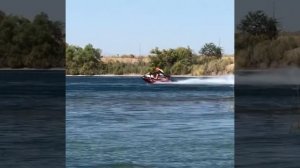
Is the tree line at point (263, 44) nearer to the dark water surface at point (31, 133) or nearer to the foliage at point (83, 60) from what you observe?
the dark water surface at point (31, 133)

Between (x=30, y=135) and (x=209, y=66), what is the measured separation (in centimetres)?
2966

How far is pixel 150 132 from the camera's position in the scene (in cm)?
1758

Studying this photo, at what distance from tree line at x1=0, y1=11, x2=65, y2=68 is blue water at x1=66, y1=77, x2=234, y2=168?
8.63ft

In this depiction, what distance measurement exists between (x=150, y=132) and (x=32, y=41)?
21960 mm

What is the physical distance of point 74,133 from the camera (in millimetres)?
15648

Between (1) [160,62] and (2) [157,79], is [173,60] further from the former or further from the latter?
(2) [157,79]

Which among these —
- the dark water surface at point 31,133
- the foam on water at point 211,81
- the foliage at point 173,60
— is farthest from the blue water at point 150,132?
the foliage at point 173,60

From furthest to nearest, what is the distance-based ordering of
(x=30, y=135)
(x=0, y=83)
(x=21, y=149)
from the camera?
1. (x=0, y=83)
2. (x=30, y=135)
3. (x=21, y=149)

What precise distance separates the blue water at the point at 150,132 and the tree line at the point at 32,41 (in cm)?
263

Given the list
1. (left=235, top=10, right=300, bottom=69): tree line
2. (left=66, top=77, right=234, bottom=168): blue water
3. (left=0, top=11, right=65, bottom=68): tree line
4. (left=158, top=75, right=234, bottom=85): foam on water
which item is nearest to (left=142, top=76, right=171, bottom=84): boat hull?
(left=158, top=75, right=234, bottom=85): foam on water

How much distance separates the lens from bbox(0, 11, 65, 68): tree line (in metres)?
35.4

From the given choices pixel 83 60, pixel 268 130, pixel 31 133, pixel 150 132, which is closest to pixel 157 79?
pixel 83 60

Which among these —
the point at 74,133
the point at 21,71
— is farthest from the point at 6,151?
the point at 21,71

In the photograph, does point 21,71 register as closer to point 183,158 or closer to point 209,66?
point 209,66
